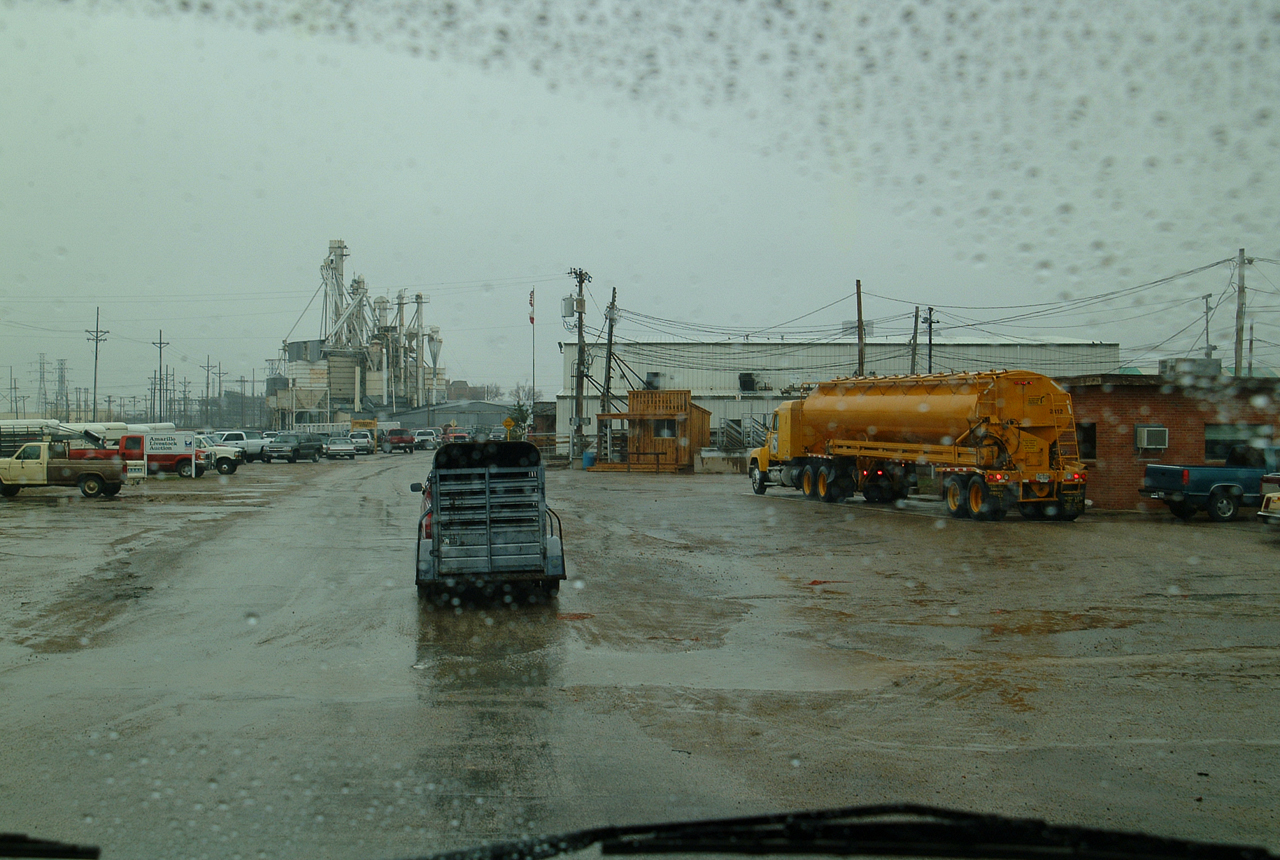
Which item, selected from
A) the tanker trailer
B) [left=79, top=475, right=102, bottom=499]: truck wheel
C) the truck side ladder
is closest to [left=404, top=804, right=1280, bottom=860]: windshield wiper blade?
the tanker trailer

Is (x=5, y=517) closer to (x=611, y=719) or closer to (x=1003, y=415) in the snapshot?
(x=611, y=719)

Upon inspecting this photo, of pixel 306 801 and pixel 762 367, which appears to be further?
pixel 762 367

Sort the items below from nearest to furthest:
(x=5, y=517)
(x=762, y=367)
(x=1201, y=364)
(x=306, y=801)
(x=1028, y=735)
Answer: (x=306, y=801) < (x=1028, y=735) < (x=5, y=517) < (x=1201, y=364) < (x=762, y=367)

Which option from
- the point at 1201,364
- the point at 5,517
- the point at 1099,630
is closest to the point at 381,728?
the point at 1099,630

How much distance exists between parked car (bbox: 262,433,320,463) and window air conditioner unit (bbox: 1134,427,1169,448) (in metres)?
42.2

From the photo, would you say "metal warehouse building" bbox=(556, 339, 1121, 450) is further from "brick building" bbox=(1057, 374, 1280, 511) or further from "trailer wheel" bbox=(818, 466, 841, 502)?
"brick building" bbox=(1057, 374, 1280, 511)

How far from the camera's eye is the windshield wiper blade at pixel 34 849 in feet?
8.79

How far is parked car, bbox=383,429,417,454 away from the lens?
69688mm

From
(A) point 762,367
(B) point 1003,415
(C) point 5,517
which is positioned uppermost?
(A) point 762,367

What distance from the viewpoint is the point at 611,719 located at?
21.3 feet

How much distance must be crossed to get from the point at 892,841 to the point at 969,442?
860 inches

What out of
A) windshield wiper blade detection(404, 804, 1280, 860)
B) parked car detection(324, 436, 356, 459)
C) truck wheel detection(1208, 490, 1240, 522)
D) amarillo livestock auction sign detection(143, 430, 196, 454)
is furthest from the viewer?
parked car detection(324, 436, 356, 459)

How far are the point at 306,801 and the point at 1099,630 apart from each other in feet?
26.4

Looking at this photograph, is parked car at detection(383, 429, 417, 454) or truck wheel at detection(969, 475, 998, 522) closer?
truck wheel at detection(969, 475, 998, 522)
